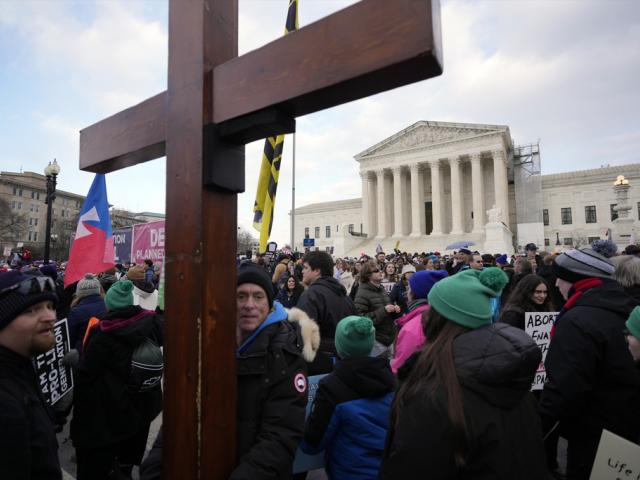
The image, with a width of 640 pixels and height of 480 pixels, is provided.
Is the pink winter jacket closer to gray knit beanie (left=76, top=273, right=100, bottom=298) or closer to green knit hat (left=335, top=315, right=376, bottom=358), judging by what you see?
green knit hat (left=335, top=315, right=376, bottom=358)

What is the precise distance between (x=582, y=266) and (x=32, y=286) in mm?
3554

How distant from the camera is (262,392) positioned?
182cm

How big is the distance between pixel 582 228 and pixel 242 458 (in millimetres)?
57731

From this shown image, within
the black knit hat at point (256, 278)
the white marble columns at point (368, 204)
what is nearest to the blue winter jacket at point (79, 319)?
the black knit hat at point (256, 278)

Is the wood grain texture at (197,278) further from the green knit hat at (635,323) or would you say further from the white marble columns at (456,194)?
the white marble columns at (456,194)

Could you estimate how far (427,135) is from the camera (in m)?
48.2

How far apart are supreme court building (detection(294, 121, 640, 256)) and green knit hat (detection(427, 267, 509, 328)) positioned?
41.2m

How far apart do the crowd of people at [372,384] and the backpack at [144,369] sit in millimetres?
30

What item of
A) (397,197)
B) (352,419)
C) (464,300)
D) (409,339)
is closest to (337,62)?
(464,300)

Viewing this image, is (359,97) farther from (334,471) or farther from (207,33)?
(334,471)

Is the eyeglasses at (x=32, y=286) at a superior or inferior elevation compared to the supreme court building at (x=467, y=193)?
inferior

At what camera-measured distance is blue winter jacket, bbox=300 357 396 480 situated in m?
2.42

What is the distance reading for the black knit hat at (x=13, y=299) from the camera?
71.2 inches

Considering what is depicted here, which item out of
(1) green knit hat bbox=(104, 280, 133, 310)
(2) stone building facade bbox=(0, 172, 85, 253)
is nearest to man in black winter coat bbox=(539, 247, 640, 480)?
(1) green knit hat bbox=(104, 280, 133, 310)
